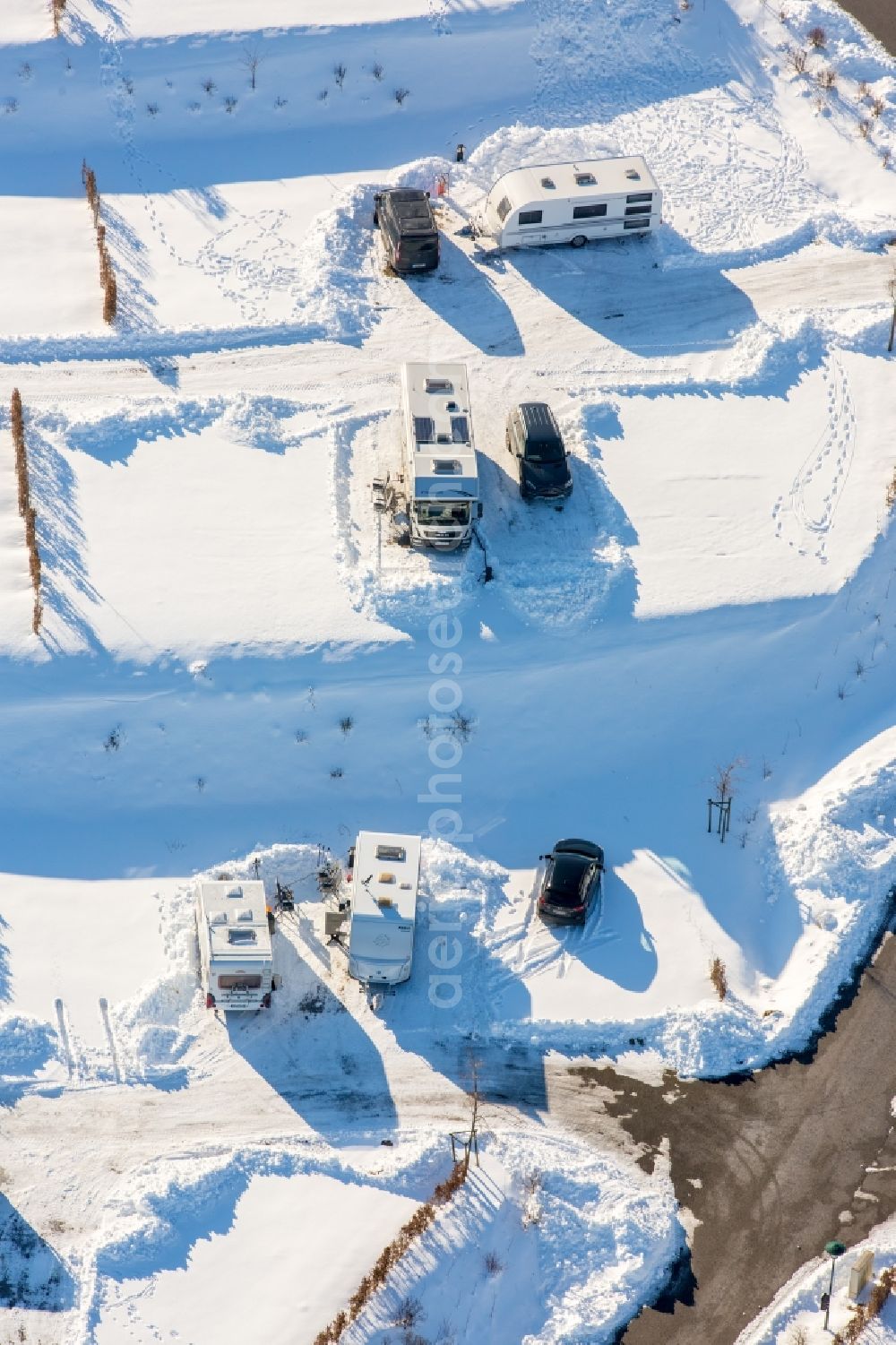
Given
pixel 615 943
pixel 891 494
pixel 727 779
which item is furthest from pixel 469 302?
pixel 615 943

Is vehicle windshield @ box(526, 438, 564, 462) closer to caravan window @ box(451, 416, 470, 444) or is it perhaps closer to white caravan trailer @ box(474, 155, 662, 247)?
caravan window @ box(451, 416, 470, 444)

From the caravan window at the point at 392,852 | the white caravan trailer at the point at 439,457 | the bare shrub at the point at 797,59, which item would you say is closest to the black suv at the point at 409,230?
the white caravan trailer at the point at 439,457

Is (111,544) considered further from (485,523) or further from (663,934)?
(663,934)

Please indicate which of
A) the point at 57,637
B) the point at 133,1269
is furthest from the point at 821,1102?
the point at 57,637

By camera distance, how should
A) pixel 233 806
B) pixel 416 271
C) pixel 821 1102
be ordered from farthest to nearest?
1. pixel 416 271
2. pixel 233 806
3. pixel 821 1102

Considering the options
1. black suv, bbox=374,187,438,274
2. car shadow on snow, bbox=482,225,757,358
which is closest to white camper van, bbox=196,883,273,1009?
car shadow on snow, bbox=482,225,757,358

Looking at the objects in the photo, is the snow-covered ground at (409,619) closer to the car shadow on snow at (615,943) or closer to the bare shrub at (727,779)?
the car shadow on snow at (615,943)
